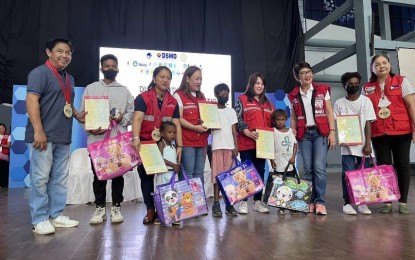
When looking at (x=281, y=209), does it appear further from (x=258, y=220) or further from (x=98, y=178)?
(x=98, y=178)

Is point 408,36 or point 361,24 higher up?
point 408,36

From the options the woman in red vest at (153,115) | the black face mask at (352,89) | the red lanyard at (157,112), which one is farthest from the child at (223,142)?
the black face mask at (352,89)

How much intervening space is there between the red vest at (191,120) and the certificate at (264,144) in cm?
41

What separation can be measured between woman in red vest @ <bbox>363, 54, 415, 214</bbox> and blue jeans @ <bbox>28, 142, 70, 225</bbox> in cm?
237

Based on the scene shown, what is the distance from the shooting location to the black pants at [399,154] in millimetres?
2650

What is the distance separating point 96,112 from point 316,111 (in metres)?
1.64

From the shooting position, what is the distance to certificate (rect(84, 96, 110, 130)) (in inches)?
87.3

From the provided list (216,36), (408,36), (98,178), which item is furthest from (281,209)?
(408,36)

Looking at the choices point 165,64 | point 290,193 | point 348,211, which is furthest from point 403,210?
point 165,64

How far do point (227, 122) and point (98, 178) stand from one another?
1079mm

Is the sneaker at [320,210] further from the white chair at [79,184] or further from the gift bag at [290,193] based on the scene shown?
the white chair at [79,184]

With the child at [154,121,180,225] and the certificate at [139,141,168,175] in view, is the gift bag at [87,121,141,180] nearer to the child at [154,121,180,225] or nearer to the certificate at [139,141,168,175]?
the certificate at [139,141,168,175]

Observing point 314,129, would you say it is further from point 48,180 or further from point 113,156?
point 48,180

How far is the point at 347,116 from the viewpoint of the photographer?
265 cm
